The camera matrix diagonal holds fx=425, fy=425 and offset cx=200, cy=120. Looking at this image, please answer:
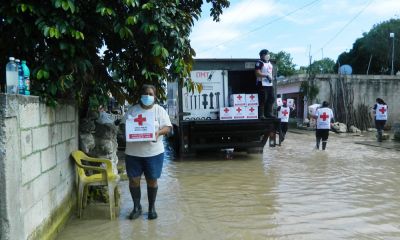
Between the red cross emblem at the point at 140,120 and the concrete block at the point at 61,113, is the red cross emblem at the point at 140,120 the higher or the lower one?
the lower one

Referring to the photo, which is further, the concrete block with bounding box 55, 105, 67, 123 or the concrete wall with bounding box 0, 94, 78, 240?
the concrete block with bounding box 55, 105, 67, 123

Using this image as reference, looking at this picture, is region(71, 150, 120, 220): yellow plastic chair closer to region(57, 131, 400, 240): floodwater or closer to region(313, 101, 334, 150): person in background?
region(57, 131, 400, 240): floodwater

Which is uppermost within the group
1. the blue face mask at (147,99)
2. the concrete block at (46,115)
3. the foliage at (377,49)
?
the foliage at (377,49)

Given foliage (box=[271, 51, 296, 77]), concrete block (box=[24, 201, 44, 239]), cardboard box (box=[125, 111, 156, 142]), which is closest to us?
concrete block (box=[24, 201, 44, 239])

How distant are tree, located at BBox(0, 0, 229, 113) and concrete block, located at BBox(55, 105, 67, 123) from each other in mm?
166

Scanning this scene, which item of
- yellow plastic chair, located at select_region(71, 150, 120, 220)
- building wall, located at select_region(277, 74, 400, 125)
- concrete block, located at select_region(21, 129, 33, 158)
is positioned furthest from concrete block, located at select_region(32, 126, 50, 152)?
building wall, located at select_region(277, 74, 400, 125)

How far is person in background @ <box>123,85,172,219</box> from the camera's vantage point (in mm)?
5469

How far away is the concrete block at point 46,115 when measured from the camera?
14.6ft

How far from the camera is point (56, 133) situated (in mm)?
5051

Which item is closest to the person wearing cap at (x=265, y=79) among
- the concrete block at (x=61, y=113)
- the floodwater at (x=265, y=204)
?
the floodwater at (x=265, y=204)

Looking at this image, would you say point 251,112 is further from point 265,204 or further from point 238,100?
point 265,204

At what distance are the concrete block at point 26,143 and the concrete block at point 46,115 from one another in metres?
0.43

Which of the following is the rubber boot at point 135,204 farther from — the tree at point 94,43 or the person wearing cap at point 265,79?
the person wearing cap at point 265,79

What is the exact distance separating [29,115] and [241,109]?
7287 millimetres
